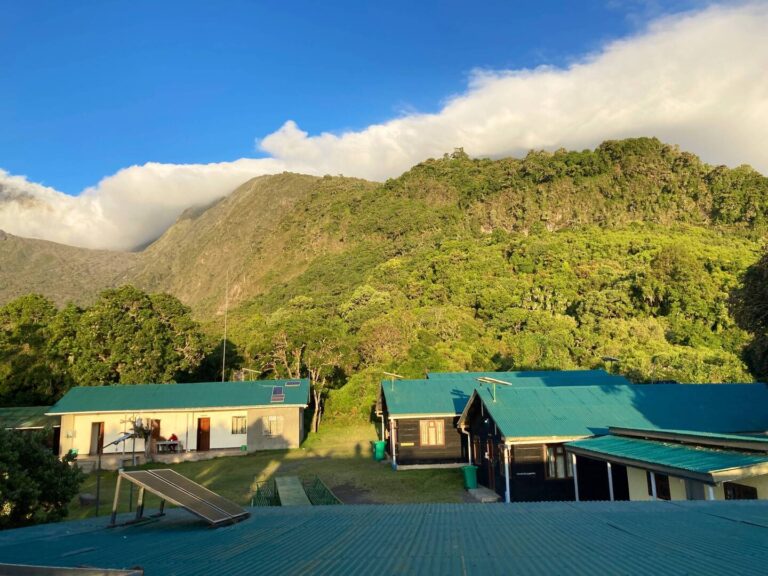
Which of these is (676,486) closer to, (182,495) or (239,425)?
(182,495)

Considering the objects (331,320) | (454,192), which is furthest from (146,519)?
(454,192)

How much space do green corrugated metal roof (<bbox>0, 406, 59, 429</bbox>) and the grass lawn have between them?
569 centimetres

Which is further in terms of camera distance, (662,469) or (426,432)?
(426,432)

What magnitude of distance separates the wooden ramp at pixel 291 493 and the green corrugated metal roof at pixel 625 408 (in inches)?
258

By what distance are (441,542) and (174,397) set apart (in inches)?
1030

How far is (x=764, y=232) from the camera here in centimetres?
7544

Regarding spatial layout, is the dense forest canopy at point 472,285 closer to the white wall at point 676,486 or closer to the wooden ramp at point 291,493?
the white wall at point 676,486

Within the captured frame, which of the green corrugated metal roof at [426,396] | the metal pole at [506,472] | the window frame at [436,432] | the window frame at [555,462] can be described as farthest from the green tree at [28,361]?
the window frame at [555,462]

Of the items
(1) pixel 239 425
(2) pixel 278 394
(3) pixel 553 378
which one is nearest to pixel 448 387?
(3) pixel 553 378

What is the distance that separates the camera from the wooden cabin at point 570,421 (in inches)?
629

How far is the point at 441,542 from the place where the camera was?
18.2 ft

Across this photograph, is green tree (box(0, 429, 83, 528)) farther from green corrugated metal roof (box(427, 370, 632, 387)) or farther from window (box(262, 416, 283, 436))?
green corrugated metal roof (box(427, 370, 632, 387))

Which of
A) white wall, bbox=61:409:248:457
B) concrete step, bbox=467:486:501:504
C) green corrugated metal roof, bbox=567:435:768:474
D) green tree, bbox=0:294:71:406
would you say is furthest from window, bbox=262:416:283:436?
green tree, bbox=0:294:71:406

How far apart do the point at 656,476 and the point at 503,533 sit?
868cm
